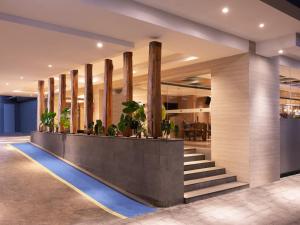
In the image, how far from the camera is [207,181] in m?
6.64

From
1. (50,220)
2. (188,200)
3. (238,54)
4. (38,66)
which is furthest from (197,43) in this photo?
(38,66)

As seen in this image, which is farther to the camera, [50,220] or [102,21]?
[102,21]

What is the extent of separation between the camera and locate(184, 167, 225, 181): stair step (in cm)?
671

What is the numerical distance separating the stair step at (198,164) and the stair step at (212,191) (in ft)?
2.68

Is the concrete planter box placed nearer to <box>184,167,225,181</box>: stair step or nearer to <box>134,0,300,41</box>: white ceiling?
<box>184,167,225,181</box>: stair step

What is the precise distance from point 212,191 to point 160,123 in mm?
1897

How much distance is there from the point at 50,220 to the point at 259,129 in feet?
18.1

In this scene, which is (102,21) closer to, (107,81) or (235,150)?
(107,81)

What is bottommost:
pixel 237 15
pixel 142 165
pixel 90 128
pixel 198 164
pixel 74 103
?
pixel 198 164

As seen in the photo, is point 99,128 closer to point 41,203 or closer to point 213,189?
point 41,203

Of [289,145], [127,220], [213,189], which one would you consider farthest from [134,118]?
[289,145]

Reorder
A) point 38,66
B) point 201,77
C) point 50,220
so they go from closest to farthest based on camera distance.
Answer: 1. point 50,220
2. point 38,66
3. point 201,77

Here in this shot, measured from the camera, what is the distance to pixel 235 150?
7477mm

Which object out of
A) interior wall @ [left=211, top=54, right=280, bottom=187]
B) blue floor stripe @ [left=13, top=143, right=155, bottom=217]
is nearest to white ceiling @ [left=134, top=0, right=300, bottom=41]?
interior wall @ [left=211, top=54, right=280, bottom=187]
